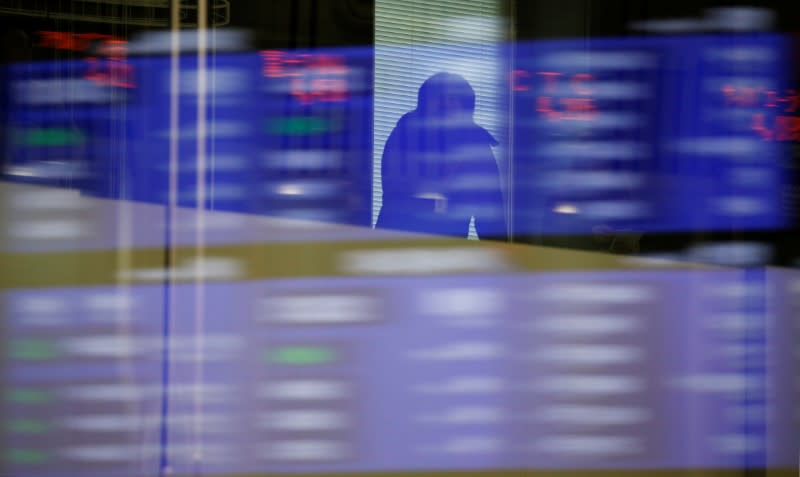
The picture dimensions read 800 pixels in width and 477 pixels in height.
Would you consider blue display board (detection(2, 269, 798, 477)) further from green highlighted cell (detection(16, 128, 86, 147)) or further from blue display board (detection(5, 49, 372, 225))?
green highlighted cell (detection(16, 128, 86, 147))

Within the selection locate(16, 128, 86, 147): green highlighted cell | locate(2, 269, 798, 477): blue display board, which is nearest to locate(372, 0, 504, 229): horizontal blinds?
locate(2, 269, 798, 477): blue display board

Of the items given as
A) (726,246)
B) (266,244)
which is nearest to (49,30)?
(266,244)

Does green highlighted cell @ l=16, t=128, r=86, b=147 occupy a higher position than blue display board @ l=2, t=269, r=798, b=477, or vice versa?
green highlighted cell @ l=16, t=128, r=86, b=147

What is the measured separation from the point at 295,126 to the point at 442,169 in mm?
336

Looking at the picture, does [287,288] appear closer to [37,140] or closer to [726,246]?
[37,140]

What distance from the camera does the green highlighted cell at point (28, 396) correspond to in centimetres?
211

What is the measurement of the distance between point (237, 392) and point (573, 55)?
107cm

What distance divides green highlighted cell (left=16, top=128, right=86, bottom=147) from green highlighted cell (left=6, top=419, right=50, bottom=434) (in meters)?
0.61

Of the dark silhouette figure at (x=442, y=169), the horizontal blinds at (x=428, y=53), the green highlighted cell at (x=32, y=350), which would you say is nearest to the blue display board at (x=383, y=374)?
the green highlighted cell at (x=32, y=350)

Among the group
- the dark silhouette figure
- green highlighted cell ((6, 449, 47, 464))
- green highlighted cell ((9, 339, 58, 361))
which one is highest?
the dark silhouette figure

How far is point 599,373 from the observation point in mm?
2207

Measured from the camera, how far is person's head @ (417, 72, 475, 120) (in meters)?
2.02

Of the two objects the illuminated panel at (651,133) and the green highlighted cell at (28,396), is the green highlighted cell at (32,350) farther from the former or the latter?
the illuminated panel at (651,133)

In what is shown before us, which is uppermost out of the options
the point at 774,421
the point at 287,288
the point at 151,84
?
the point at 151,84
